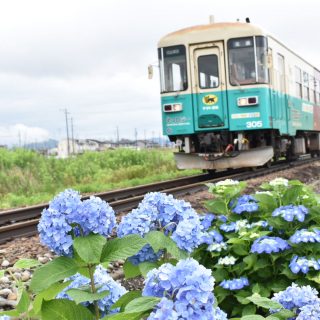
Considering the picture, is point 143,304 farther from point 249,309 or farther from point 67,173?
point 67,173

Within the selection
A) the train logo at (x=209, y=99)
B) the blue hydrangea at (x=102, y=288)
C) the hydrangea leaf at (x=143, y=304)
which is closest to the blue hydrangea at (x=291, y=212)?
the blue hydrangea at (x=102, y=288)

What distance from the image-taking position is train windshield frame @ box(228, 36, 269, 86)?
11.7 meters

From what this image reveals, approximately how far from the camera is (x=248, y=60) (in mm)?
11867

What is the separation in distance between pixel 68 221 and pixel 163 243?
0.28 meters

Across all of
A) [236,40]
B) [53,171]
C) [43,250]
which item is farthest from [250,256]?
[53,171]

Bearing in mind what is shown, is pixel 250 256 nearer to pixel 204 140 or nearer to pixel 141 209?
pixel 141 209

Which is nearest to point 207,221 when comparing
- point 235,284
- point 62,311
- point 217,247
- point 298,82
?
point 217,247

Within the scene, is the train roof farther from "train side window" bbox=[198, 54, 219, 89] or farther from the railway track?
the railway track

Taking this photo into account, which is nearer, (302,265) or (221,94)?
(302,265)

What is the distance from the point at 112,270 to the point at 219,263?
1.57m

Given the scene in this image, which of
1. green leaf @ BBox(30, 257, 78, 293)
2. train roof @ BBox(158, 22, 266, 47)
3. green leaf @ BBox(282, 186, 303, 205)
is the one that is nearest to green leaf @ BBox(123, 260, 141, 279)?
green leaf @ BBox(30, 257, 78, 293)

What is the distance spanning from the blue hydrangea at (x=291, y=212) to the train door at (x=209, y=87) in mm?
8983

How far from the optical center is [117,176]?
51.7ft

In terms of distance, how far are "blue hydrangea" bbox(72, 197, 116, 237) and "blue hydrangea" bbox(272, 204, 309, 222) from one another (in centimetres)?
167
